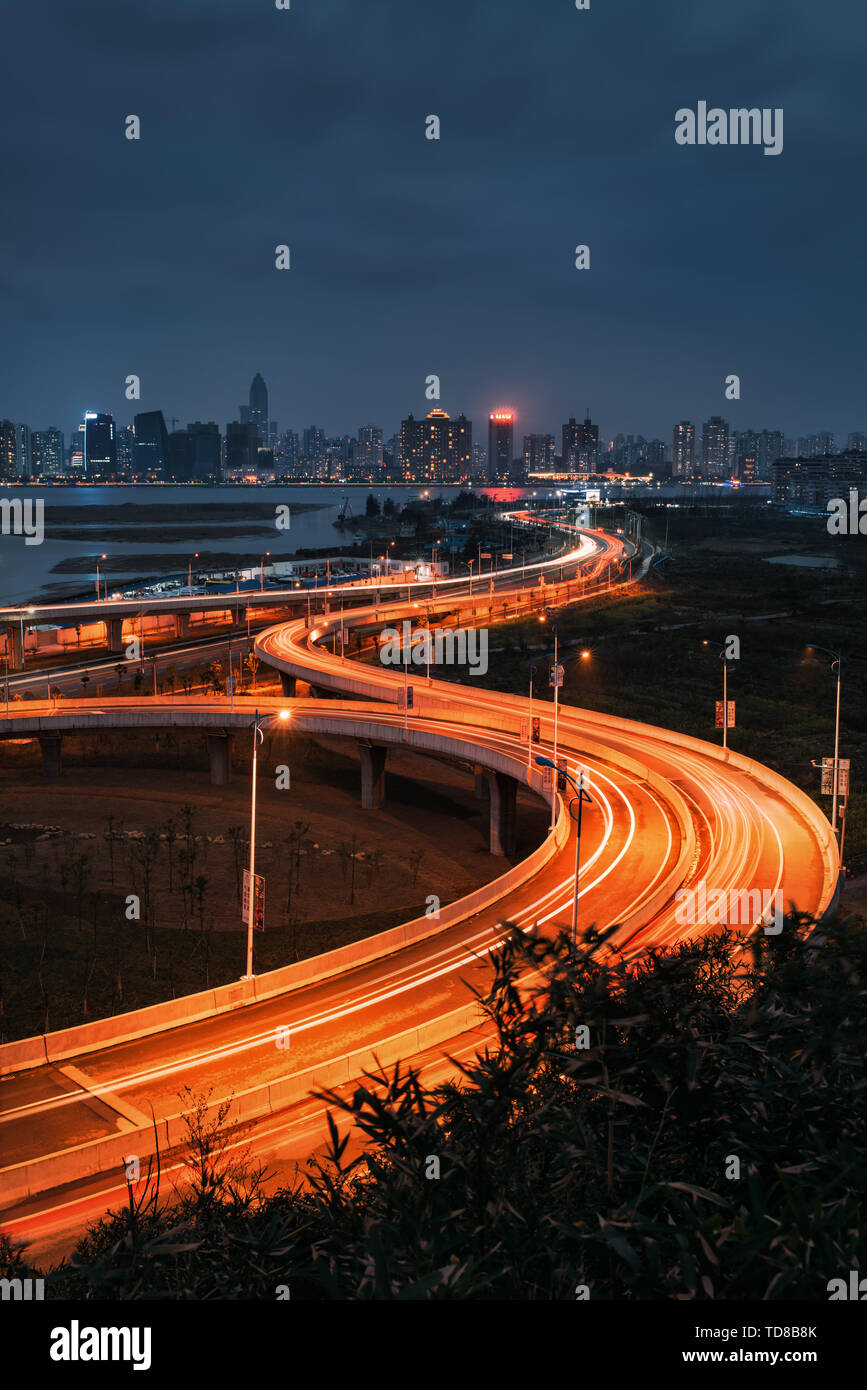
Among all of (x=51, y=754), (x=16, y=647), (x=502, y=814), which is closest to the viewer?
(x=502, y=814)

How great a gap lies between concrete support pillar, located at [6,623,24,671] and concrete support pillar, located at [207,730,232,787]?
34478mm

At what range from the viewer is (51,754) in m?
55.8

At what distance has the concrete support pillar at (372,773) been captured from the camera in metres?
54.1

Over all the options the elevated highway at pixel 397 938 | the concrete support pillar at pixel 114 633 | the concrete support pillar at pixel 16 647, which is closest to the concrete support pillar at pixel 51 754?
the elevated highway at pixel 397 938

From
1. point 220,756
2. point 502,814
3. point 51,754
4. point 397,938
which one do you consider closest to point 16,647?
point 51,754

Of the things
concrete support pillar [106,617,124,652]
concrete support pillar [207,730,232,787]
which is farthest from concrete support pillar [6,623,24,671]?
concrete support pillar [207,730,232,787]

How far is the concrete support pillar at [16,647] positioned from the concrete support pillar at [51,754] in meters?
30.0

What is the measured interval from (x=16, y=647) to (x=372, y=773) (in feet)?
144

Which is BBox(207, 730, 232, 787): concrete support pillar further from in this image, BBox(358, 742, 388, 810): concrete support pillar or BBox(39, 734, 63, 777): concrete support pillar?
BBox(39, 734, 63, 777): concrete support pillar

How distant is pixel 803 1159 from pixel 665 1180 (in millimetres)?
1843

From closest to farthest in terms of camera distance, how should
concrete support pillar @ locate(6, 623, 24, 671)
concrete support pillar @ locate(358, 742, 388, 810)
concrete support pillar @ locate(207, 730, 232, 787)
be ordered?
concrete support pillar @ locate(358, 742, 388, 810), concrete support pillar @ locate(207, 730, 232, 787), concrete support pillar @ locate(6, 623, 24, 671)

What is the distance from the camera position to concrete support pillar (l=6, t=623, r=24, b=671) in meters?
83.4

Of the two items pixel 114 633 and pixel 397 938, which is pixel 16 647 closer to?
pixel 114 633
